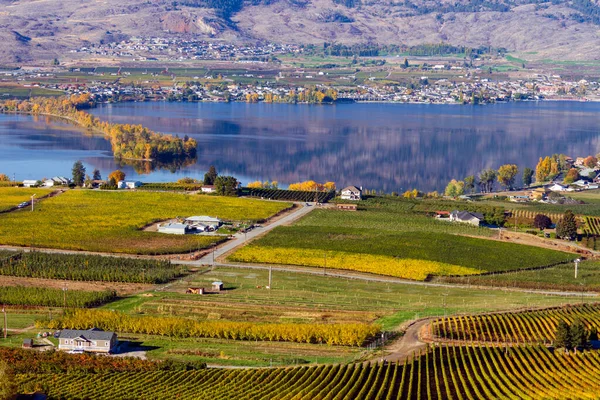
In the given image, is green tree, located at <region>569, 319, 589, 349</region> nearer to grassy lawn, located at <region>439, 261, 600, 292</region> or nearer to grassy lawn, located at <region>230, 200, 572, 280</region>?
grassy lawn, located at <region>439, 261, 600, 292</region>

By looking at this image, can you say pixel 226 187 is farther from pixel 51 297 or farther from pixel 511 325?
pixel 511 325

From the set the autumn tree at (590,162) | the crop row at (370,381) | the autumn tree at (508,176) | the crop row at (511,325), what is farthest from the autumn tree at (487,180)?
the crop row at (370,381)

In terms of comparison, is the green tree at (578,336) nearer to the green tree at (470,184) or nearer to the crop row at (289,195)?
the crop row at (289,195)

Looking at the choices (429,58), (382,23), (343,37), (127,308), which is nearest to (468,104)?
(429,58)

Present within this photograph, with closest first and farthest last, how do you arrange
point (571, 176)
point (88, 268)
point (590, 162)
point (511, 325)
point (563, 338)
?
point (563, 338)
point (511, 325)
point (88, 268)
point (571, 176)
point (590, 162)

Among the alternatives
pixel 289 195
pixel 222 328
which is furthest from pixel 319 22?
pixel 222 328
